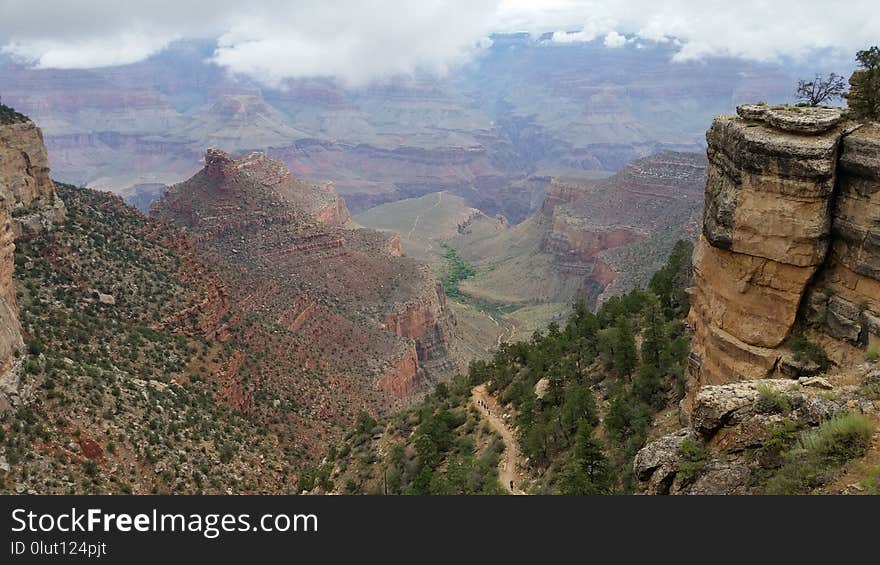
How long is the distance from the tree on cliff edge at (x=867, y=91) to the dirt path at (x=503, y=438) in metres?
18.6

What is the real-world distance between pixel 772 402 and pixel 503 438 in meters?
20.3

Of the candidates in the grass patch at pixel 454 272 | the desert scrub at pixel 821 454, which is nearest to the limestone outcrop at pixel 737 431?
the desert scrub at pixel 821 454

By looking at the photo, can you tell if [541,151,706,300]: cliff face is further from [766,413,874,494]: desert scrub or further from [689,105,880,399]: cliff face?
[766,413,874,494]: desert scrub

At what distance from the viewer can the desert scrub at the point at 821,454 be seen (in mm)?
12961

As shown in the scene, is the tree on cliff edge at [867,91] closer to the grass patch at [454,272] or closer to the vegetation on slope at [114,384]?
the vegetation on slope at [114,384]

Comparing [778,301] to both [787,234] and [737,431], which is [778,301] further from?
[737,431]

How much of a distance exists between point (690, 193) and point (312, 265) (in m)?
87.0

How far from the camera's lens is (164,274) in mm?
48219

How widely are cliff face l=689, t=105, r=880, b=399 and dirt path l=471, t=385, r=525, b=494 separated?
11.0 m

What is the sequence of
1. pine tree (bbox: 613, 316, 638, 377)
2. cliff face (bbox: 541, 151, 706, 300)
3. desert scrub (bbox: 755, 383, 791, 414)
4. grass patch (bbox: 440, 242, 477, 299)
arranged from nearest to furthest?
1. desert scrub (bbox: 755, 383, 791, 414)
2. pine tree (bbox: 613, 316, 638, 377)
3. cliff face (bbox: 541, 151, 706, 300)
4. grass patch (bbox: 440, 242, 477, 299)

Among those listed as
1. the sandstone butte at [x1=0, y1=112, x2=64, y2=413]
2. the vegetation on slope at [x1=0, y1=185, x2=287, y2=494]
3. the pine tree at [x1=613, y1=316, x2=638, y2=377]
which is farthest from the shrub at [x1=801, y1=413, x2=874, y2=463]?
the sandstone butte at [x1=0, y1=112, x2=64, y2=413]

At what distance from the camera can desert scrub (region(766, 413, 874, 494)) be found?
13.0 meters

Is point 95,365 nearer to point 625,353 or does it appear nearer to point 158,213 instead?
point 625,353

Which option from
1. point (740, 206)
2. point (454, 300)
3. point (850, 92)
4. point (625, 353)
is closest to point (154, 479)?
point (625, 353)
